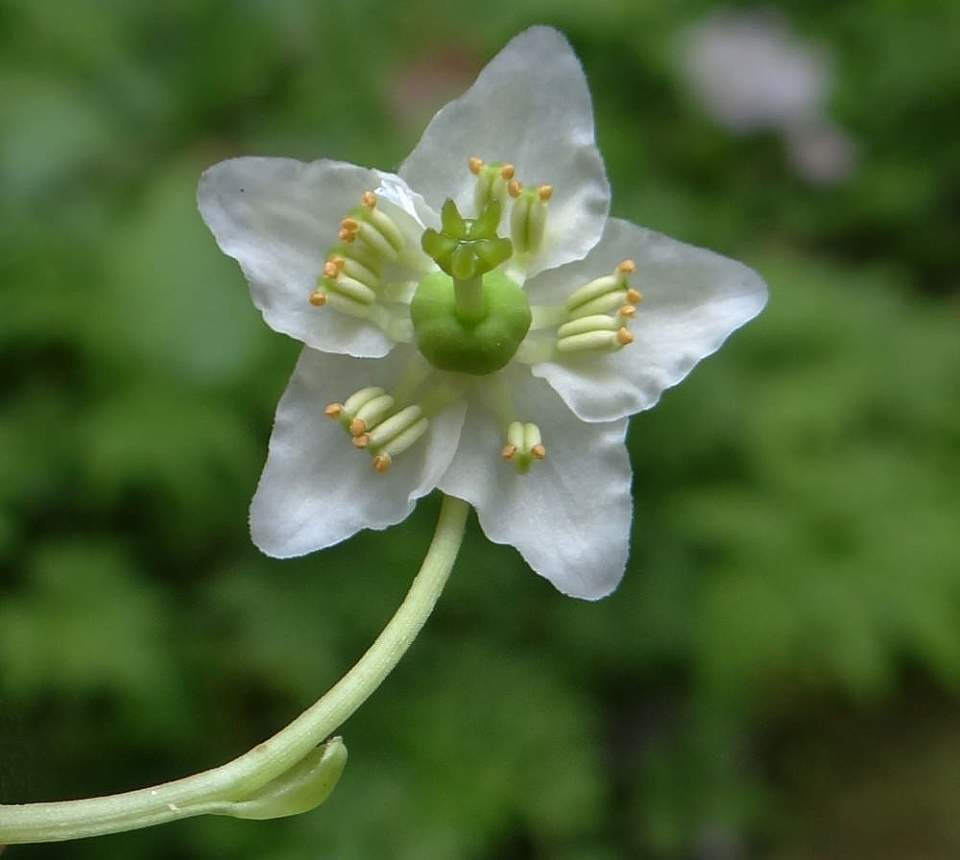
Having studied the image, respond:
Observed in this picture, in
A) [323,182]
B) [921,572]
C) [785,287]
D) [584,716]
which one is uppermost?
[323,182]

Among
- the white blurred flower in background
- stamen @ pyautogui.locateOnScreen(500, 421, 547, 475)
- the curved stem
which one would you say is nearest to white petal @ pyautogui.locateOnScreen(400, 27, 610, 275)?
stamen @ pyautogui.locateOnScreen(500, 421, 547, 475)

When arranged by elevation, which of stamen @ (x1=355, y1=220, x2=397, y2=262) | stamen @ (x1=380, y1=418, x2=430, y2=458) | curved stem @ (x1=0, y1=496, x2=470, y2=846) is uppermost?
stamen @ (x1=355, y1=220, x2=397, y2=262)

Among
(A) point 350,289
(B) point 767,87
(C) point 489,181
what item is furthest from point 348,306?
(B) point 767,87

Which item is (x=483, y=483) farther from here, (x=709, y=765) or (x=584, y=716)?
(x=709, y=765)

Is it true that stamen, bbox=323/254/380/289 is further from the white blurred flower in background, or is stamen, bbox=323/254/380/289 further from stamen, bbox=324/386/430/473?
the white blurred flower in background

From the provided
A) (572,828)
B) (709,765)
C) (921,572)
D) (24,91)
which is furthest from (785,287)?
(24,91)
